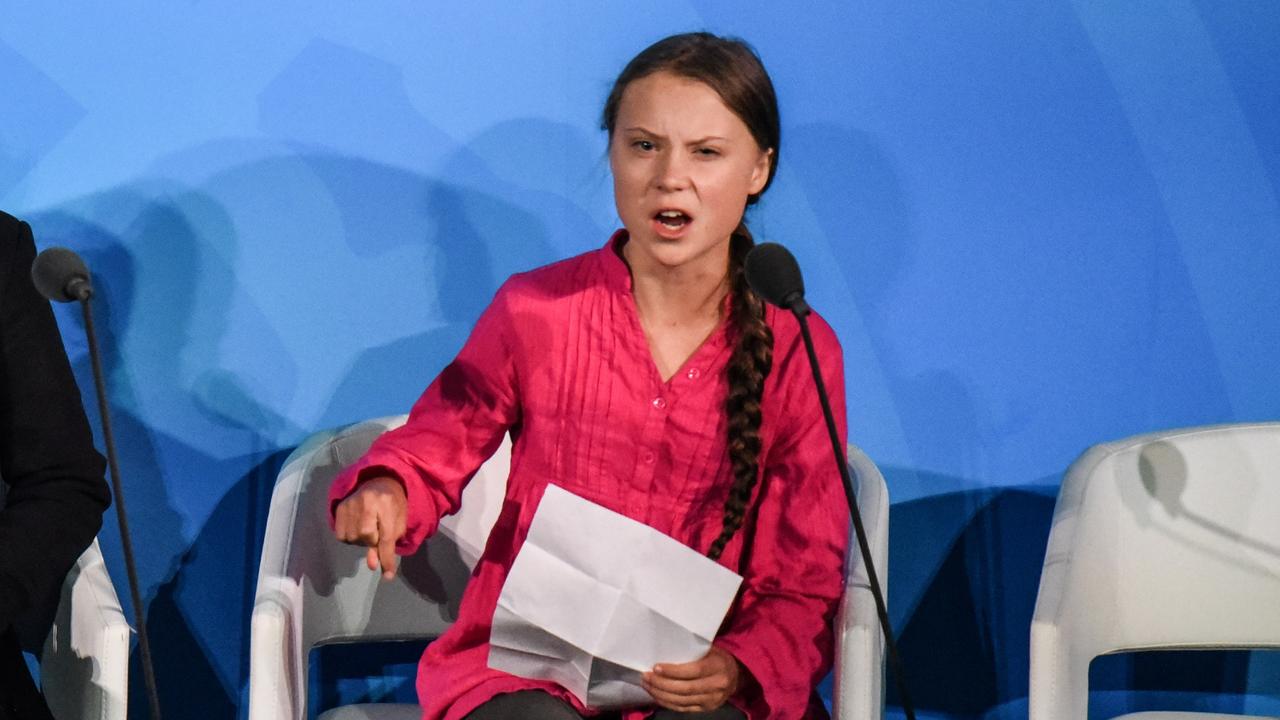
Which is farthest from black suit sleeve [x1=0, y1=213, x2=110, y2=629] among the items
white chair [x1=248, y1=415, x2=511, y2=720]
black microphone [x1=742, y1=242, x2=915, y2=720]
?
black microphone [x1=742, y1=242, x2=915, y2=720]

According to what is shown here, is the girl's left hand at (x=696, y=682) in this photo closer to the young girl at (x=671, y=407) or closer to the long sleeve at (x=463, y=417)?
the young girl at (x=671, y=407)

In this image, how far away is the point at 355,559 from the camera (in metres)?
1.97

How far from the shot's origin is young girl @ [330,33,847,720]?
165 cm

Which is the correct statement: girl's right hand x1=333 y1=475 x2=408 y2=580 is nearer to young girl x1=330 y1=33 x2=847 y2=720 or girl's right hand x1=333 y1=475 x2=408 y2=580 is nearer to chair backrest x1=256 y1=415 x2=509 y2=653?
young girl x1=330 y1=33 x2=847 y2=720

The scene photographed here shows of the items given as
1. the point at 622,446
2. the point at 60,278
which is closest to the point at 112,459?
the point at 60,278

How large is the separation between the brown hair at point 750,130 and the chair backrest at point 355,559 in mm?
428

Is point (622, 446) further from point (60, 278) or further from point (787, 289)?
point (60, 278)

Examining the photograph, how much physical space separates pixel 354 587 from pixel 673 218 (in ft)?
2.27

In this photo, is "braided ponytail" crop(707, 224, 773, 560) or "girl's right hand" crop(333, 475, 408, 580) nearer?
"girl's right hand" crop(333, 475, 408, 580)

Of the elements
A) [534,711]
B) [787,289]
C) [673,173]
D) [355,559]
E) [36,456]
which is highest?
[673,173]

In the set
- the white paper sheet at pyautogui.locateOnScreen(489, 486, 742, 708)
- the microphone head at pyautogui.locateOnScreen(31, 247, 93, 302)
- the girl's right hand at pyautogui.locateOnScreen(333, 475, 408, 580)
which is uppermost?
the microphone head at pyautogui.locateOnScreen(31, 247, 93, 302)

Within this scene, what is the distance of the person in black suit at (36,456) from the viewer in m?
1.72

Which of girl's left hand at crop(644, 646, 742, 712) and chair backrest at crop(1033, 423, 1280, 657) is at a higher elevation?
chair backrest at crop(1033, 423, 1280, 657)

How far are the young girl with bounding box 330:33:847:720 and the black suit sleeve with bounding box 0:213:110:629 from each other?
0.35 metres
